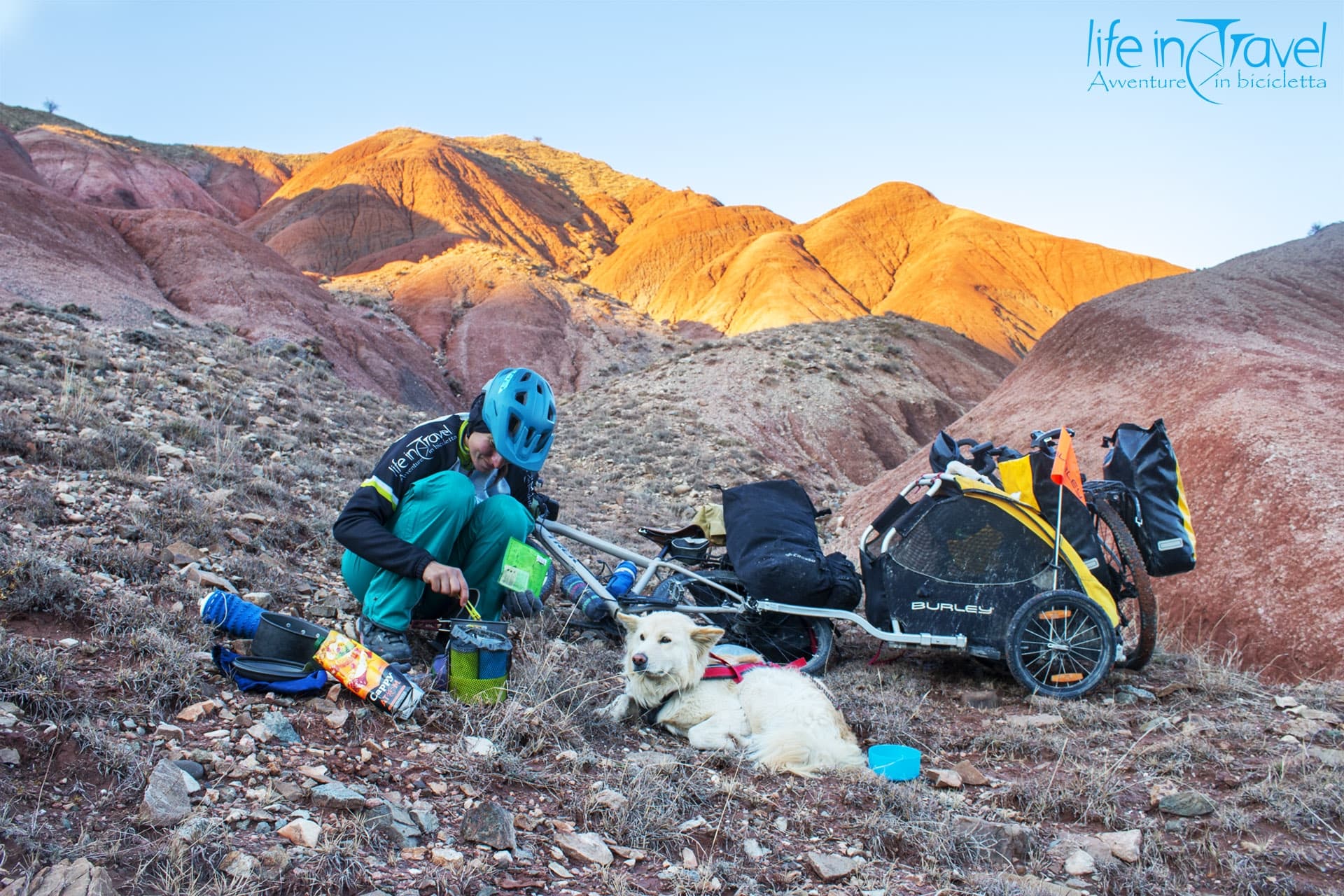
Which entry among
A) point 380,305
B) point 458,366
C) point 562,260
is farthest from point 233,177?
point 458,366

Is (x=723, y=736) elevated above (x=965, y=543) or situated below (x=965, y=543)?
below

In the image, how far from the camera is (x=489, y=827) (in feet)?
8.07

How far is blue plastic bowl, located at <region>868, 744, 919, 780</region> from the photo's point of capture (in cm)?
330

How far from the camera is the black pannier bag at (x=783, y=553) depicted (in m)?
4.55

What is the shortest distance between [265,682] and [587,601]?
1.94m

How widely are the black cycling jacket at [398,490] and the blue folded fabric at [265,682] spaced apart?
0.65m

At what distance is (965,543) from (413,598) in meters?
2.84

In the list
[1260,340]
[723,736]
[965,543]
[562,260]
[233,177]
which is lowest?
[723,736]

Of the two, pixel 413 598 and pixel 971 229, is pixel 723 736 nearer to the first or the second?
pixel 413 598

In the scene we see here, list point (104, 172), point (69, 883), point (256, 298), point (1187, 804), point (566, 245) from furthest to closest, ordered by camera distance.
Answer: point (566, 245) < point (104, 172) < point (256, 298) < point (1187, 804) < point (69, 883)

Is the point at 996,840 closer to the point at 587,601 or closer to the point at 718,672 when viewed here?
the point at 718,672

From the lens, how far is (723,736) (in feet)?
11.5

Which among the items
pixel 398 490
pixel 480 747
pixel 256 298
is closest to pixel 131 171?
pixel 256 298

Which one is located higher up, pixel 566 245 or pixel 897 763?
pixel 566 245
